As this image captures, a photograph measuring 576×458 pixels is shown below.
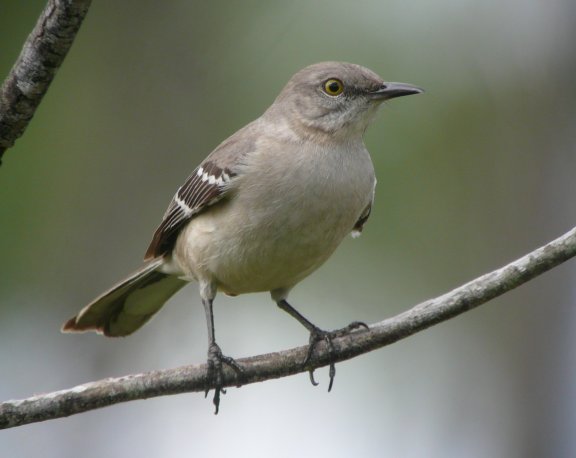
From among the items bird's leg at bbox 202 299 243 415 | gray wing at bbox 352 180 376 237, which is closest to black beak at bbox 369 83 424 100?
gray wing at bbox 352 180 376 237

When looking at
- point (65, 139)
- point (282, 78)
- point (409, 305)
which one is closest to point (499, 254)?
point (409, 305)

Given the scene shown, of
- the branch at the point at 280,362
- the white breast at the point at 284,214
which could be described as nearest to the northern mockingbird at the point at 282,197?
the white breast at the point at 284,214

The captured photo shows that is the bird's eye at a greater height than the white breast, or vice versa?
the bird's eye

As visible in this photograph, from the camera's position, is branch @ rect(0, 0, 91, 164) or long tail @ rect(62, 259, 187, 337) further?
long tail @ rect(62, 259, 187, 337)

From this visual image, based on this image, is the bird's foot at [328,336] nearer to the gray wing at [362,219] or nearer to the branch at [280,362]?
the branch at [280,362]

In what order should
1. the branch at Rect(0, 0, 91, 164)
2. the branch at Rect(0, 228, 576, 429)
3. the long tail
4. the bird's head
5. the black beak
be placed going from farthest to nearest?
1. the long tail
2. the bird's head
3. the black beak
4. the branch at Rect(0, 228, 576, 429)
5. the branch at Rect(0, 0, 91, 164)

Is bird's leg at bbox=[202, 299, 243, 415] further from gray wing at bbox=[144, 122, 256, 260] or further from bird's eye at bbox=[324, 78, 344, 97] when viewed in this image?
bird's eye at bbox=[324, 78, 344, 97]

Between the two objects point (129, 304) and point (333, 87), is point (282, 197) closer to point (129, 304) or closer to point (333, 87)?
point (333, 87)

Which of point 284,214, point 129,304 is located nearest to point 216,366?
point 284,214
